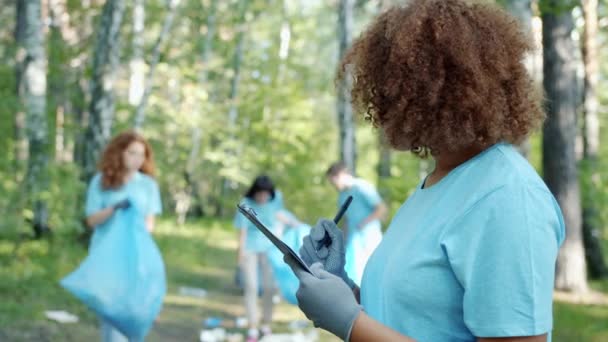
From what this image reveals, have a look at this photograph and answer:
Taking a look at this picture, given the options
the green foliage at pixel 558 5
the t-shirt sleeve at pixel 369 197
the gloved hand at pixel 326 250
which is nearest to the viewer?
the gloved hand at pixel 326 250

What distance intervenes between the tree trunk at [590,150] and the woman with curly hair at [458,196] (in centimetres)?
1143

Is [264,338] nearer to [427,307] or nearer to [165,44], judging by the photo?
[427,307]

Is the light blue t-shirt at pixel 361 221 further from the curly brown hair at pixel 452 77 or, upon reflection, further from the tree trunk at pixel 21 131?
the curly brown hair at pixel 452 77

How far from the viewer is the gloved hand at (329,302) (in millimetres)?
1800

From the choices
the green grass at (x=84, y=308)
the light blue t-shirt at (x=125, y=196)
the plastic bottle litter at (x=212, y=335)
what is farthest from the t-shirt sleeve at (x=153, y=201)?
the plastic bottle litter at (x=212, y=335)

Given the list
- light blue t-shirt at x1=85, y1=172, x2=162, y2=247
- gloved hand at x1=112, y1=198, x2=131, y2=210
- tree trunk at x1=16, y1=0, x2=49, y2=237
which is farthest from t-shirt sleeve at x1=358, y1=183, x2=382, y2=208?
tree trunk at x1=16, y1=0, x2=49, y2=237

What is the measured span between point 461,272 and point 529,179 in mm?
246

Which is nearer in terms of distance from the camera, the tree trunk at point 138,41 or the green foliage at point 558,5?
the green foliage at point 558,5

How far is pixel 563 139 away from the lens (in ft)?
36.5

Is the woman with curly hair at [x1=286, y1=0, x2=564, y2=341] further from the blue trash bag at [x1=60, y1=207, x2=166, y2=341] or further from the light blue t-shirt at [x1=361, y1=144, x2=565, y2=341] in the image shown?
the blue trash bag at [x1=60, y1=207, x2=166, y2=341]

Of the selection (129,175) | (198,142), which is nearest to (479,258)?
(129,175)

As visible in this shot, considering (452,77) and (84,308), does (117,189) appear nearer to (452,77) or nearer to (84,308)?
(84,308)

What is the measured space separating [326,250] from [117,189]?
419cm

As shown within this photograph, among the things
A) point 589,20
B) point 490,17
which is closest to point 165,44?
point 589,20
